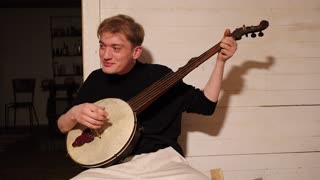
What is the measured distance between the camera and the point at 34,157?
14.7 ft

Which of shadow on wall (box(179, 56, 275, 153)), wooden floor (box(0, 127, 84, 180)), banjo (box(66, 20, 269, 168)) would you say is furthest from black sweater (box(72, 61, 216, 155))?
wooden floor (box(0, 127, 84, 180))

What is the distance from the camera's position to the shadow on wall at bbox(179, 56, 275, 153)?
190 cm

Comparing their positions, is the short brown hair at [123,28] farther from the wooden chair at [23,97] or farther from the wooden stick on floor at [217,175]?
the wooden chair at [23,97]

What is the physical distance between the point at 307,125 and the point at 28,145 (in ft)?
13.9

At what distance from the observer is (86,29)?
1790 millimetres

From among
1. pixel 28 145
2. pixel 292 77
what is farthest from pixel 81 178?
pixel 28 145

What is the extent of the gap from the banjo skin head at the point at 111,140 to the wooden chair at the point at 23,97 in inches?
238

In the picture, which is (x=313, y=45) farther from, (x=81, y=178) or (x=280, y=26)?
(x=81, y=178)

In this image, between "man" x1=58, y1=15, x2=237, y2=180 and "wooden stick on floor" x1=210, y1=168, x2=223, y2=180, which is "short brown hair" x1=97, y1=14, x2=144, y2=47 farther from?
"wooden stick on floor" x1=210, y1=168, x2=223, y2=180

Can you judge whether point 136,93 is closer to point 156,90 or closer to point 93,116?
point 156,90

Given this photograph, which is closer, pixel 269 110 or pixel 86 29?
pixel 86 29

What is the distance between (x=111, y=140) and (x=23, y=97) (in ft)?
21.5

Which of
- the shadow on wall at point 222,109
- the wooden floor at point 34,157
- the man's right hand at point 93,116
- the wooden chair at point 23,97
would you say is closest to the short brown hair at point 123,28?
the man's right hand at point 93,116

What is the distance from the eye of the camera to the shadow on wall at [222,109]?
190 cm
